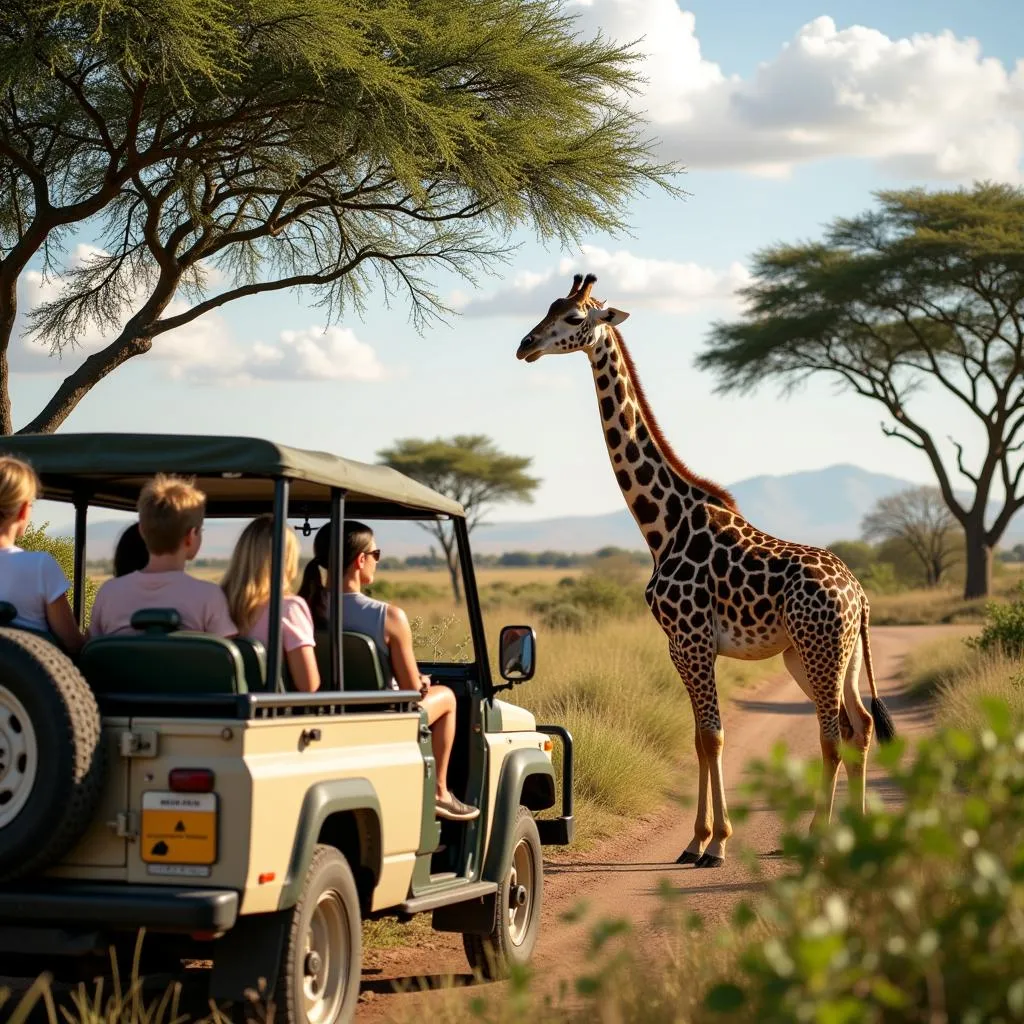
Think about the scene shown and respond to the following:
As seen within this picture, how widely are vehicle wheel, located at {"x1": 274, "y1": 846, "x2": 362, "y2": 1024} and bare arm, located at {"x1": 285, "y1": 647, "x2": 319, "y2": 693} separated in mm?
567

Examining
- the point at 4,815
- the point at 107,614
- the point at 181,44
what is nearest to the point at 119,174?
the point at 181,44

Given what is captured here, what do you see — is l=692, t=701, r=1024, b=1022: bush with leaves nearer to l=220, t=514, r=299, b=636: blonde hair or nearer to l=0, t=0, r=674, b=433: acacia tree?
l=220, t=514, r=299, b=636: blonde hair

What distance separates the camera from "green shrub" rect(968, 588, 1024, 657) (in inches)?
703

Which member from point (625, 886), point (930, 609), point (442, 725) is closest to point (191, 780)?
point (442, 725)

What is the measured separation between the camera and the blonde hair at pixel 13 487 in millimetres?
5273

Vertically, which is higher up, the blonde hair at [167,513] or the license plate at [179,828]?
the blonde hair at [167,513]

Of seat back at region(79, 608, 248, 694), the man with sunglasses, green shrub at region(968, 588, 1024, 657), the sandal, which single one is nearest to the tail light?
seat back at region(79, 608, 248, 694)

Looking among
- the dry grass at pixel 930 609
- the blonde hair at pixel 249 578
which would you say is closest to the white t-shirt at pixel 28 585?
the blonde hair at pixel 249 578

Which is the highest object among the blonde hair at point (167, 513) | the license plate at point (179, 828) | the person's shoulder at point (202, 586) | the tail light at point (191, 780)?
the blonde hair at point (167, 513)

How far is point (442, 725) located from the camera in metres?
6.40

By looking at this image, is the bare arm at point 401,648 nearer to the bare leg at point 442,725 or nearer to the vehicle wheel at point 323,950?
the bare leg at point 442,725

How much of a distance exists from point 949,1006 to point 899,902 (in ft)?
1.46

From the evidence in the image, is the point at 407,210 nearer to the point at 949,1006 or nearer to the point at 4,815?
the point at 4,815

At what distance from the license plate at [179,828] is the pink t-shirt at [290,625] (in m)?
0.88
